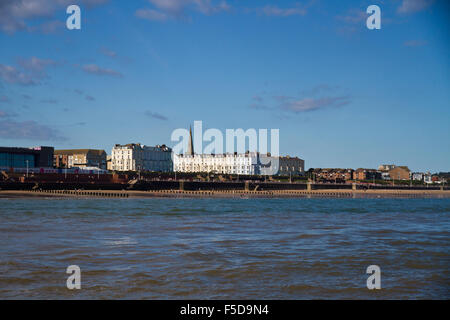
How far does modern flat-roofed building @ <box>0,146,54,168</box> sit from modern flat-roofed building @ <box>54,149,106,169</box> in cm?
6320

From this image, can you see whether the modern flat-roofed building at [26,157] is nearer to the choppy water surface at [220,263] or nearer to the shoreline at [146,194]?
the shoreline at [146,194]

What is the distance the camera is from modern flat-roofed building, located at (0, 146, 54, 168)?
358 ft

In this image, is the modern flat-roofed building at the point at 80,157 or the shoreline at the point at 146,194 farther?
the modern flat-roofed building at the point at 80,157

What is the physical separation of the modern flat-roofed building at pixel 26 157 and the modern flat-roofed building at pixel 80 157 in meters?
63.2

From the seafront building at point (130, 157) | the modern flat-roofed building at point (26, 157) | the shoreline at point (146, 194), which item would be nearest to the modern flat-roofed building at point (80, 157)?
the seafront building at point (130, 157)

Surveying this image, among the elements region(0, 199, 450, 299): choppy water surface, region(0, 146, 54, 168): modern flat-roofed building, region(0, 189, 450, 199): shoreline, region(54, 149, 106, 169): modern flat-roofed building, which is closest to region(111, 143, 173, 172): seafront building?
region(54, 149, 106, 169): modern flat-roofed building

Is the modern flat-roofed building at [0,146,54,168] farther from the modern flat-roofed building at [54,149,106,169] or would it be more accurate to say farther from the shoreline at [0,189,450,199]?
the modern flat-roofed building at [54,149,106,169]

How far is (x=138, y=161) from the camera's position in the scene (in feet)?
636

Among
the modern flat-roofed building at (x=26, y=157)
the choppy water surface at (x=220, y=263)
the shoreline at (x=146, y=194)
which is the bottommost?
the shoreline at (x=146, y=194)

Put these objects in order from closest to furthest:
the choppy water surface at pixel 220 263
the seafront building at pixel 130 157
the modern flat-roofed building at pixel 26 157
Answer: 1. the choppy water surface at pixel 220 263
2. the modern flat-roofed building at pixel 26 157
3. the seafront building at pixel 130 157

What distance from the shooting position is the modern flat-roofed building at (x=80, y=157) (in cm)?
18388

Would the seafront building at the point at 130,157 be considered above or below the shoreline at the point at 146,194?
above

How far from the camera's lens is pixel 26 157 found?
113562 millimetres
